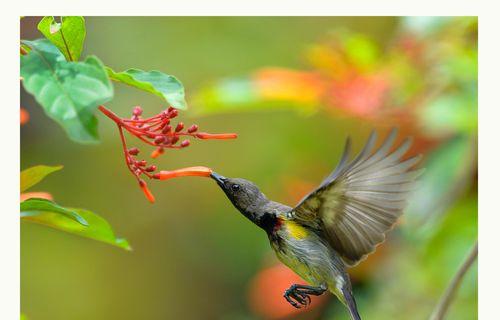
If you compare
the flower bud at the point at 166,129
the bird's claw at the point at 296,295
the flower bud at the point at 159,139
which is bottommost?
the bird's claw at the point at 296,295

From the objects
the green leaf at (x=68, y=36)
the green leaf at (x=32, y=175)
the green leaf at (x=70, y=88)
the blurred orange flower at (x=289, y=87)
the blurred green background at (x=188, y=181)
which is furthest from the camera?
the blurred green background at (x=188, y=181)

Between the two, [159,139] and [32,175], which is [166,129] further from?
[32,175]

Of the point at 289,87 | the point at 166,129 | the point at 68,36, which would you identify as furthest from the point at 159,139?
the point at 289,87

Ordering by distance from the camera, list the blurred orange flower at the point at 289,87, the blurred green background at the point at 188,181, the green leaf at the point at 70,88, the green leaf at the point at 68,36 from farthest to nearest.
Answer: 1. the blurred green background at the point at 188,181
2. the blurred orange flower at the point at 289,87
3. the green leaf at the point at 68,36
4. the green leaf at the point at 70,88

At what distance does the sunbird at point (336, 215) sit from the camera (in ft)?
2.93

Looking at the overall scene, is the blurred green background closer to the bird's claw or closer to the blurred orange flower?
the blurred orange flower

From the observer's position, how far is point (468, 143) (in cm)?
156

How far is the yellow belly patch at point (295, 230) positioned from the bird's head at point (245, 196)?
2.1 inches

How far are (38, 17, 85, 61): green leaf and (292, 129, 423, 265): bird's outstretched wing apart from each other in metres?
0.32

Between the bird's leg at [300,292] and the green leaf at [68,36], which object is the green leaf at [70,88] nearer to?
the green leaf at [68,36]

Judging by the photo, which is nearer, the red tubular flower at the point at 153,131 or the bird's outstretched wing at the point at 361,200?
the red tubular flower at the point at 153,131

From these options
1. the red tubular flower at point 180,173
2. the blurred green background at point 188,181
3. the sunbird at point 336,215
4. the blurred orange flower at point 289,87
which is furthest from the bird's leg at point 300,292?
the blurred green background at point 188,181

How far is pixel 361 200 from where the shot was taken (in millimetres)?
941

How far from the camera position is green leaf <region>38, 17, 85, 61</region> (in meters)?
0.72
